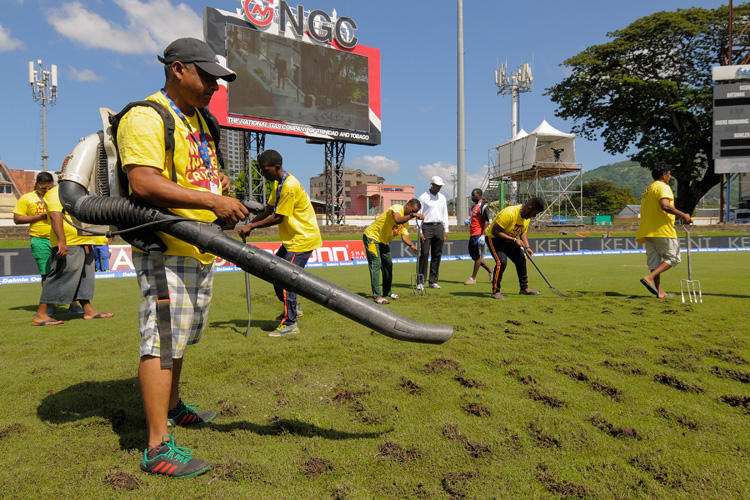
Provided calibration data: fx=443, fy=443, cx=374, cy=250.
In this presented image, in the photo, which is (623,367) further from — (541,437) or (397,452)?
(397,452)

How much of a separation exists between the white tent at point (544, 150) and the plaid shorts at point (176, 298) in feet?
123

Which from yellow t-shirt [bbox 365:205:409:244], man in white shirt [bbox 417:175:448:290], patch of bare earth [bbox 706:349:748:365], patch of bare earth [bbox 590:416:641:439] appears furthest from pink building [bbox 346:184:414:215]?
patch of bare earth [bbox 590:416:641:439]

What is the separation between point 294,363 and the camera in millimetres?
3586

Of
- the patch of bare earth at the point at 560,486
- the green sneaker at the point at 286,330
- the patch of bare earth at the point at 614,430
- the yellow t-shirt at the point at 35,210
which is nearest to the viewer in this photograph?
the patch of bare earth at the point at 560,486

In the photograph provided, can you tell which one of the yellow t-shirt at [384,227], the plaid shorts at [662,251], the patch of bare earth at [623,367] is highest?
the yellow t-shirt at [384,227]

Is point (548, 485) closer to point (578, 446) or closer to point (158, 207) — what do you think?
point (578, 446)

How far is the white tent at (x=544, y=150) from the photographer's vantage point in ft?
120

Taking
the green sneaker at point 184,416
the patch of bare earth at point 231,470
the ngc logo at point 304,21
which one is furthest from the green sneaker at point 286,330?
the ngc logo at point 304,21

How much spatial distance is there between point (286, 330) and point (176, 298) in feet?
8.85

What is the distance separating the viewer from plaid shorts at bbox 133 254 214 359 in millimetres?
1984

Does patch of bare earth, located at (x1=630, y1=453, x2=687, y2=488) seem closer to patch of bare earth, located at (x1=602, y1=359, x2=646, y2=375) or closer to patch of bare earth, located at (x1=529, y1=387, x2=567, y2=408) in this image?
patch of bare earth, located at (x1=529, y1=387, x2=567, y2=408)

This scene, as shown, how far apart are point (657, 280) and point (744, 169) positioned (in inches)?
748

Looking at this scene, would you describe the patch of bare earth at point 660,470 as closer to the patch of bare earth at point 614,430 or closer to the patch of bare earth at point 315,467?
the patch of bare earth at point 614,430

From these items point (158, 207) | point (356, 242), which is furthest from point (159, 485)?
point (356, 242)
